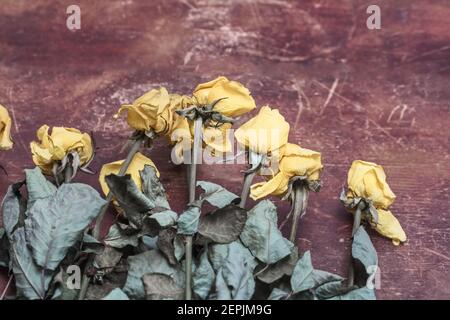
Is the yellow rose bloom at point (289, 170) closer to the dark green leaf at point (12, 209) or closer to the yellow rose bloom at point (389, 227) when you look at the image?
the yellow rose bloom at point (389, 227)

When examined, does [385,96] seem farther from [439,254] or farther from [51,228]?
[51,228]

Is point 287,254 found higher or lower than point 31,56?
lower

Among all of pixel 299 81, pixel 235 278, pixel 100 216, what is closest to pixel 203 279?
pixel 235 278

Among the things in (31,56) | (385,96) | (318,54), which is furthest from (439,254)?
(31,56)

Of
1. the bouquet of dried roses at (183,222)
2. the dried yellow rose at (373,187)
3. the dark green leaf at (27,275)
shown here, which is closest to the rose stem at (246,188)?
the bouquet of dried roses at (183,222)

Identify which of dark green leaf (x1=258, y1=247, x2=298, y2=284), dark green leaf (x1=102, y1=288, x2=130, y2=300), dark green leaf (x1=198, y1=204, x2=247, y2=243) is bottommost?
dark green leaf (x1=102, y1=288, x2=130, y2=300)

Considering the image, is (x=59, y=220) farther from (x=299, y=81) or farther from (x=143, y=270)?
(x=299, y=81)

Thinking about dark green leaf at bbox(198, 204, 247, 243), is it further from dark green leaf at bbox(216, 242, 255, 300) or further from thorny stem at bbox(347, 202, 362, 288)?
thorny stem at bbox(347, 202, 362, 288)

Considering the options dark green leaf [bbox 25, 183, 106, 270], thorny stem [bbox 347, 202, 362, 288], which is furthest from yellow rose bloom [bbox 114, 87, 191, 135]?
thorny stem [bbox 347, 202, 362, 288]
